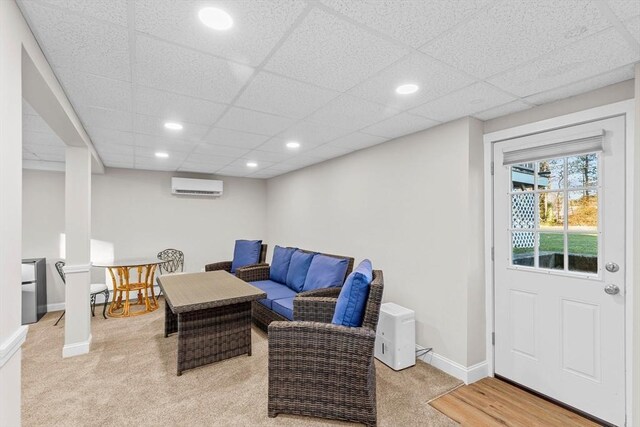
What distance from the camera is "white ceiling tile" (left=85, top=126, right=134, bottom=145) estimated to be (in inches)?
118

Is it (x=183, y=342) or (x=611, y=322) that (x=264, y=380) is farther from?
(x=611, y=322)

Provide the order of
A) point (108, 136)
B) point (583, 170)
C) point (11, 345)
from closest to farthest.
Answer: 1. point (11, 345)
2. point (583, 170)
3. point (108, 136)

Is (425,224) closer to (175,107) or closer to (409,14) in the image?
(409,14)

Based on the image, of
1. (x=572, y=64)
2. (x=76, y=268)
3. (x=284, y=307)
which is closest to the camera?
(x=572, y=64)

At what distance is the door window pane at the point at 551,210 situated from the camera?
2.30 metres

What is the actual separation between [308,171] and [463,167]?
2.84 meters

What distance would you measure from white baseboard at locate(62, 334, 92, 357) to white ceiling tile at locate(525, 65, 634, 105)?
4.60 metres

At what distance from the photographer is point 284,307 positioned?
3.10m

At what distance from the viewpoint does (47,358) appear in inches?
117

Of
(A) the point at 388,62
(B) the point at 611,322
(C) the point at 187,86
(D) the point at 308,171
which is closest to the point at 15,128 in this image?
(C) the point at 187,86

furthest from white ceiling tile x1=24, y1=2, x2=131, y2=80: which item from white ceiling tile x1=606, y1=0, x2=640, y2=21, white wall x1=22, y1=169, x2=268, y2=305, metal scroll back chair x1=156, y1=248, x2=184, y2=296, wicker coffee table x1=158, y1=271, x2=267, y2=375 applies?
metal scroll back chair x1=156, y1=248, x2=184, y2=296

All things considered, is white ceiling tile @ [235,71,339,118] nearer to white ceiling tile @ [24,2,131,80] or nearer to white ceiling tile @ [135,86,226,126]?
white ceiling tile @ [135,86,226,126]

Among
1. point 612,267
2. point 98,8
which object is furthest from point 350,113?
point 612,267

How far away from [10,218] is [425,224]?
9.45ft
